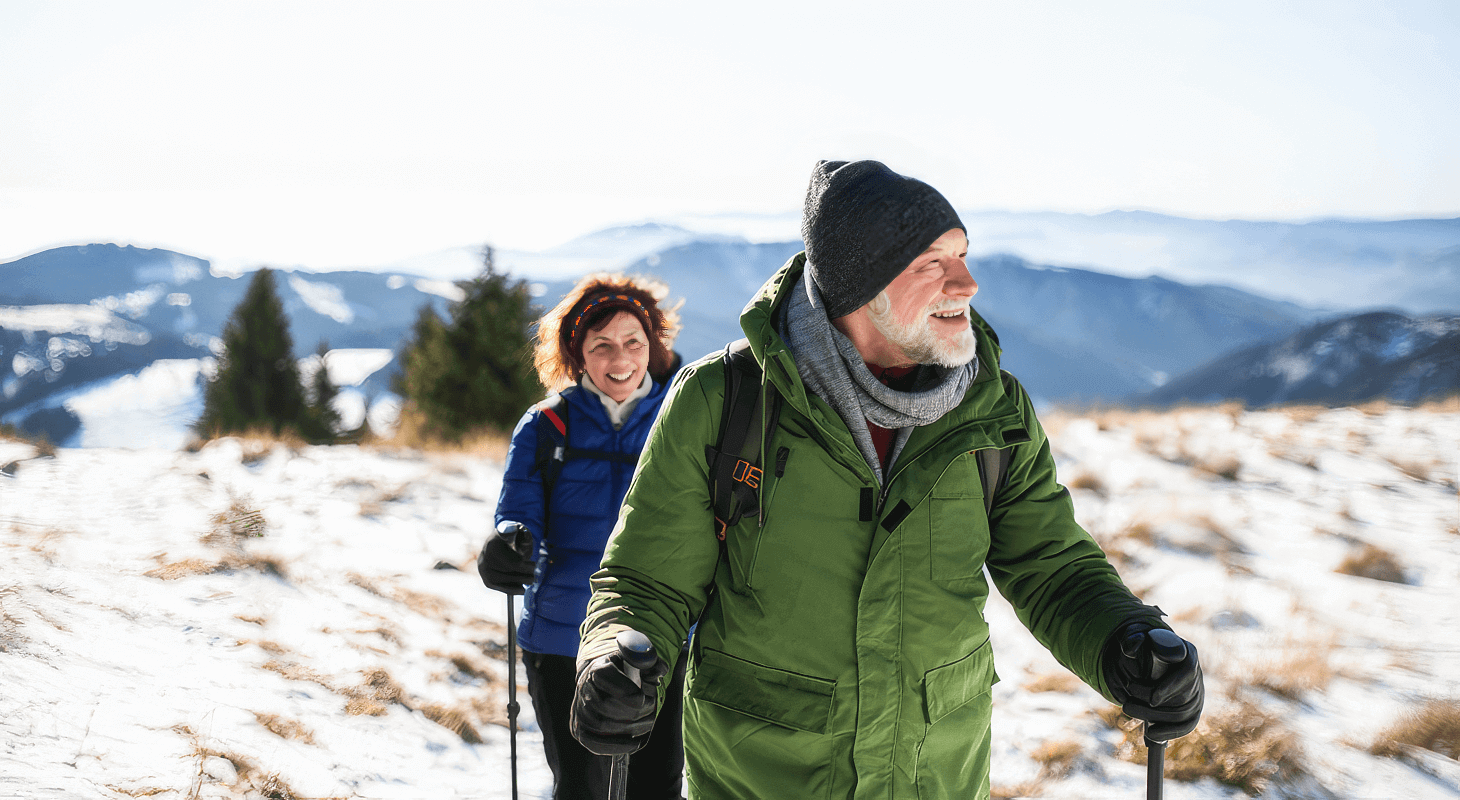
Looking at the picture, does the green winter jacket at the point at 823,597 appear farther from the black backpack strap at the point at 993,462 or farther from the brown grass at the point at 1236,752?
the brown grass at the point at 1236,752

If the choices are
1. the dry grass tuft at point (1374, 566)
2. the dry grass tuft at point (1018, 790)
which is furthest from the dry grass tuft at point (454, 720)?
the dry grass tuft at point (1374, 566)

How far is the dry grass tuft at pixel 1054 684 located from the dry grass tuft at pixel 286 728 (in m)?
4.00

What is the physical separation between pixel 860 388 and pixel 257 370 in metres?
27.9

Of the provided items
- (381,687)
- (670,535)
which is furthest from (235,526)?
(670,535)

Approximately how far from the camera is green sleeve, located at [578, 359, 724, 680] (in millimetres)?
1547

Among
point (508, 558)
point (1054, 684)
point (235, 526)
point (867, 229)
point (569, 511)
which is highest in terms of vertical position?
point (867, 229)

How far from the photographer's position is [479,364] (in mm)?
15383

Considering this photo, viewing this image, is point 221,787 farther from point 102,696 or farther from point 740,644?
point 740,644

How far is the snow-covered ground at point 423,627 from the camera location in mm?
3590

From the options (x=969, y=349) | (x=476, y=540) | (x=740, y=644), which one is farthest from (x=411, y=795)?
(x=476, y=540)

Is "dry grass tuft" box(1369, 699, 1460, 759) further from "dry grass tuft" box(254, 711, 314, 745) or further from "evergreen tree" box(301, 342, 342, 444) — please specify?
"evergreen tree" box(301, 342, 342, 444)

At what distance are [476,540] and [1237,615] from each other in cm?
632

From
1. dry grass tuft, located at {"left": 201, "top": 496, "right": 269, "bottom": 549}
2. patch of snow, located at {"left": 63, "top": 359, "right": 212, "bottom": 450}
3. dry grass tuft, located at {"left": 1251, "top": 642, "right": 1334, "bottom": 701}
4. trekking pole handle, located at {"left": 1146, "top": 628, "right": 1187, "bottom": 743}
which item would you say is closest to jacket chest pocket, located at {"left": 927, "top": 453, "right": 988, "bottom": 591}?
trekking pole handle, located at {"left": 1146, "top": 628, "right": 1187, "bottom": 743}

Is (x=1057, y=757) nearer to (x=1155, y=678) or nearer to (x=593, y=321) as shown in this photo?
(x=1155, y=678)
